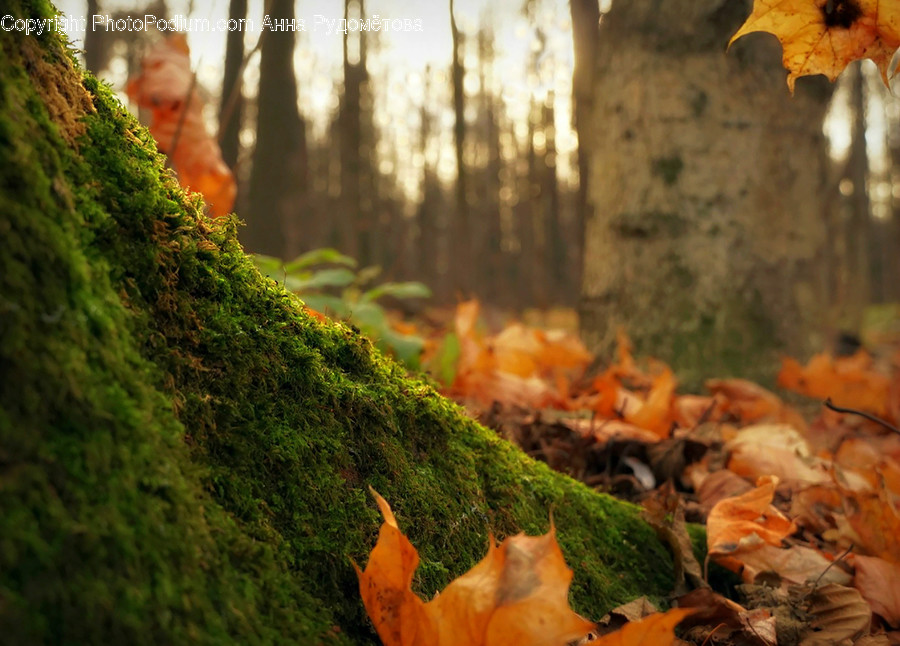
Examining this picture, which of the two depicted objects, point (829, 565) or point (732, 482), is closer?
point (829, 565)

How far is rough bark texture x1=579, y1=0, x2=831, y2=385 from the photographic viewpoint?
10.6ft

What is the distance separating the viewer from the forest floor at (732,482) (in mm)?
1095

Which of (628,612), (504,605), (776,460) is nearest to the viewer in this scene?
(504,605)

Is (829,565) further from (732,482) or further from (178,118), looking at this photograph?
(178,118)

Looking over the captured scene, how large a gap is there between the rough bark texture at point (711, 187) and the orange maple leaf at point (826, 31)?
2.18 m

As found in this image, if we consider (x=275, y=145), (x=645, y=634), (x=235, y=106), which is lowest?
(x=645, y=634)

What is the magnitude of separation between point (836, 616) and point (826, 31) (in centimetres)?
98

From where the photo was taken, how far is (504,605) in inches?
26.8

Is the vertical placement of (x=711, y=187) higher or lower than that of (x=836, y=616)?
higher

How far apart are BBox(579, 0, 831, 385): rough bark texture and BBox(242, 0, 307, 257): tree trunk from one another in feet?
12.6

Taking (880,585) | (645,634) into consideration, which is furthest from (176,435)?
(880,585)

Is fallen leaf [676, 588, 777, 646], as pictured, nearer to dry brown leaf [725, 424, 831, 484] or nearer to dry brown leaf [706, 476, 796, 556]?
dry brown leaf [706, 476, 796, 556]

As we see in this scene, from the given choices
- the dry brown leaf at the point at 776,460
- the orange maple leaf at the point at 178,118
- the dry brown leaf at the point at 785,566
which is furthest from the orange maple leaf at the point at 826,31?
the orange maple leaf at the point at 178,118

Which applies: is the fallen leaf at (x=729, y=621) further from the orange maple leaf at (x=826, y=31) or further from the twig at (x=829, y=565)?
the orange maple leaf at (x=826, y=31)
